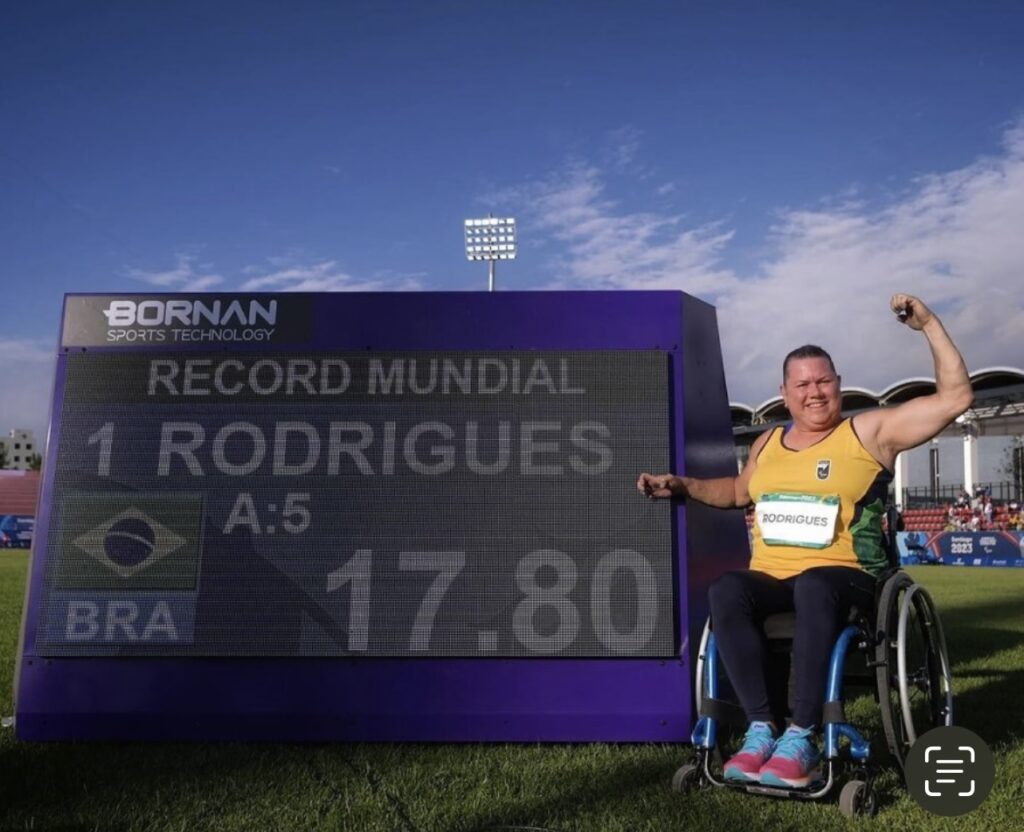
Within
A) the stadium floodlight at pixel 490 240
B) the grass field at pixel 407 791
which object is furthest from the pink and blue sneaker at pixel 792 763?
the stadium floodlight at pixel 490 240

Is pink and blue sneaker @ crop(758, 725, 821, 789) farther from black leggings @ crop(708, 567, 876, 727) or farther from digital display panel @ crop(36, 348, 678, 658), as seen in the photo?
digital display panel @ crop(36, 348, 678, 658)

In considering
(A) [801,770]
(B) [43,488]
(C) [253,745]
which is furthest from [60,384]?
(A) [801,770]

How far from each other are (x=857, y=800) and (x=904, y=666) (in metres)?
0.41

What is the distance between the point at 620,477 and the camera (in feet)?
12.9

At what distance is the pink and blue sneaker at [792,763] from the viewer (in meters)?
2.87

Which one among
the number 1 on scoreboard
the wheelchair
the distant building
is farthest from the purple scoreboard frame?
the distant building

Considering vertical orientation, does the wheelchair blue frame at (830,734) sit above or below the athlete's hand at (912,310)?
below

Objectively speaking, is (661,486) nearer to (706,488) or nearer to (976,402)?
(706,488)

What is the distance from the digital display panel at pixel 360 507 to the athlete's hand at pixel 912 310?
0.96 meters

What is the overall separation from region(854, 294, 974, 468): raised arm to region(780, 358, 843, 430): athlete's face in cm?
11

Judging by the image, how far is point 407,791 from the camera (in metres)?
3.10

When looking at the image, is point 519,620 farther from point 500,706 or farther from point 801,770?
point 801,770

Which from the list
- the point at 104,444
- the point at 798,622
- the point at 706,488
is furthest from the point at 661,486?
the point at 104,444

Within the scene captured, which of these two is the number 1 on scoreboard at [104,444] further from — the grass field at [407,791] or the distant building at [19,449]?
the distant building at [19,449]
